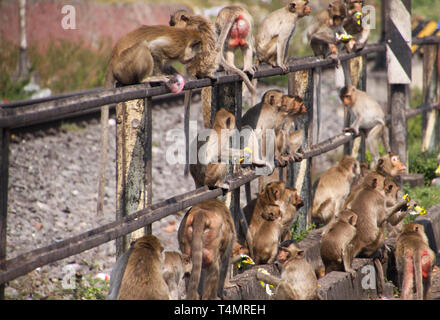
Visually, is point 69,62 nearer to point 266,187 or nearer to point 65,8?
point 65,8

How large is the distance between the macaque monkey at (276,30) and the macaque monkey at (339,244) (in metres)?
1.82

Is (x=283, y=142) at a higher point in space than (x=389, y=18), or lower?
lower

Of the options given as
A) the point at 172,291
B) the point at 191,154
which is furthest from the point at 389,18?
the point at 172,291

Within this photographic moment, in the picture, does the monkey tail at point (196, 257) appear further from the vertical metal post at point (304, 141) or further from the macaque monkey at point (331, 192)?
the macaque monkey at point (331, 192)

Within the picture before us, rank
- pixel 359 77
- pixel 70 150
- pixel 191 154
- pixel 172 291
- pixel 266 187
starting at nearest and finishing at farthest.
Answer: pixel 172 291 < pixel 191 154 < pixel 266 187 < pixel 359 77 < pixel 70 150

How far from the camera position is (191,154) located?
17.3 feet

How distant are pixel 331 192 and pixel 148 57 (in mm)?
2603

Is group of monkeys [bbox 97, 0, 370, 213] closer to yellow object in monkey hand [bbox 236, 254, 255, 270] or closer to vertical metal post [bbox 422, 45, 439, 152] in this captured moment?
yellow object in monkey hand [bbox 236, 254, 255, 270]

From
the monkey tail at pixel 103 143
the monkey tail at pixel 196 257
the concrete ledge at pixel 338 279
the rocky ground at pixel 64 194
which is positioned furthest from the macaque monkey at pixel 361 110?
the monkey tail at pixel 196 257

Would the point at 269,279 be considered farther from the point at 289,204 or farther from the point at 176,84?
the point at 176,84

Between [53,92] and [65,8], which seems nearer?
Result: [53,92]

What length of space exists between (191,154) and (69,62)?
1058 centimetres

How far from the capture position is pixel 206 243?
13.9ft

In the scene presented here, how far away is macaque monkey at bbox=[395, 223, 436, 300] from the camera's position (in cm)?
486
